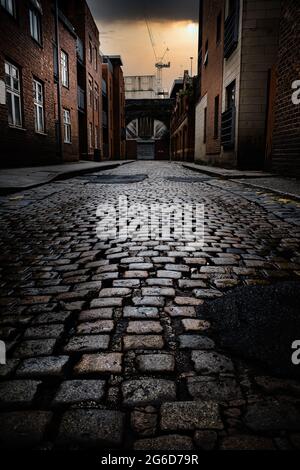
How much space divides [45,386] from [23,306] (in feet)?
2.53

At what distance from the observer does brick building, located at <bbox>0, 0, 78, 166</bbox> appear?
1066 centimetres

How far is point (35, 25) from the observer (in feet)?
44.2

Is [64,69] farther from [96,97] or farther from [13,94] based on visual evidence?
[96,97]

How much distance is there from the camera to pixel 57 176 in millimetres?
9484

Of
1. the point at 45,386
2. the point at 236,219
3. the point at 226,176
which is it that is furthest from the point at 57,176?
the point at 45,386

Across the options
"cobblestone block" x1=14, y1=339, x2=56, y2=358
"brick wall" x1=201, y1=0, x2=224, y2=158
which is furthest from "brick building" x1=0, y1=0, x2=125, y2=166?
"cobblestone block" x1=14, y1=339, x2=56, y2=358

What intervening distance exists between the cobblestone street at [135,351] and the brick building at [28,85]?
913 cm

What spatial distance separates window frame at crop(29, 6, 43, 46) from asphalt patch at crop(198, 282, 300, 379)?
46.1 feet

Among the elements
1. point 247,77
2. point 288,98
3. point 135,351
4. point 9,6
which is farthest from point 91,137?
point 135,351

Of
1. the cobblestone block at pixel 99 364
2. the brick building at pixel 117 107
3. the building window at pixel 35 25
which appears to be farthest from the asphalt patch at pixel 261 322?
the brick building at pixel 117 107

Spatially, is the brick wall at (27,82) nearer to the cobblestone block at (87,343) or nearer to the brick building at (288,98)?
the brick building at (288,98)

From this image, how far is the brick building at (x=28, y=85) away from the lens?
420 inches

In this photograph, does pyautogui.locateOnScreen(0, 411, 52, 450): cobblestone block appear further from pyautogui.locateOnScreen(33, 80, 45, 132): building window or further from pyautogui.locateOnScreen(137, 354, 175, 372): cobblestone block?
pyautogui.locateOnScreen(33, 80, 45, 132): building window

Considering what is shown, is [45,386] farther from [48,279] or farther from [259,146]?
[259,146]
